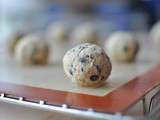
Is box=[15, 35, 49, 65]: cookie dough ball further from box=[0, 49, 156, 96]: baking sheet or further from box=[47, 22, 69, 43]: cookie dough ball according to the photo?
box=[47, 22, 69, 43]: cookie dough ball


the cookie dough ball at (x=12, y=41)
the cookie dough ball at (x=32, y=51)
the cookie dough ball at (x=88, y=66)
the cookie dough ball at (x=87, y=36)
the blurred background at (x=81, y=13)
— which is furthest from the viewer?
the blurred background at (x=81, y=13)

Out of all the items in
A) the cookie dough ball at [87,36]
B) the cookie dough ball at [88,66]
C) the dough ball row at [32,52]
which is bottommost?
the cookie dough ball at [88,66]

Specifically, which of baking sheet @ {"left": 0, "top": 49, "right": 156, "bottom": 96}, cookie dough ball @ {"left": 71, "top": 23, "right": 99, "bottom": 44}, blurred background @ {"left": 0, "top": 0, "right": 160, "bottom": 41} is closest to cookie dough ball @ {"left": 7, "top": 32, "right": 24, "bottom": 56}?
baking sheet @ {"left": 0, "top": 49, "right": 156, "bottom": 96}

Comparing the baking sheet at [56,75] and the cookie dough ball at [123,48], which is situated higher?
the cookie dough ball at [123,48]

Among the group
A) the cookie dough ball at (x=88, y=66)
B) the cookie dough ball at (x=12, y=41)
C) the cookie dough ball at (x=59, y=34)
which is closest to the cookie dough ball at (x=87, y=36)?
the cookie dough ball at (x=59, y=34)

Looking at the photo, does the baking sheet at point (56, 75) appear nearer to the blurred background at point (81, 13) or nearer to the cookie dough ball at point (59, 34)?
the cookie dough ball at point (59, 34)

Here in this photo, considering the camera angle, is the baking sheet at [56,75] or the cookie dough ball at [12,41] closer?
the baking sheet at [56,75]

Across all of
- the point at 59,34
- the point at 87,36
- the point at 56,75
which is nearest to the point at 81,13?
the point at 59,34
